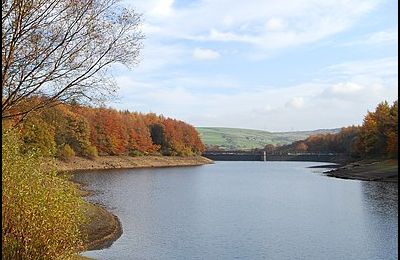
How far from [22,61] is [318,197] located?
3803 cm

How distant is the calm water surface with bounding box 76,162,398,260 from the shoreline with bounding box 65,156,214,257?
0.76 meters

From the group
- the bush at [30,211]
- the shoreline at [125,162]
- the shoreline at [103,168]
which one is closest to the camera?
the bush at [30,211]

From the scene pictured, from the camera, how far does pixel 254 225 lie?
29.5m

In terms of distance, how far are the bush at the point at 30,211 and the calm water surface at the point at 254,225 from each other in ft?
31.8

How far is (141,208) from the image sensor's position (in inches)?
1500

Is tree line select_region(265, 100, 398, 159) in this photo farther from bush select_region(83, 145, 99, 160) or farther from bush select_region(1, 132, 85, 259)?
bush select_region(1, 132, 85, 259)

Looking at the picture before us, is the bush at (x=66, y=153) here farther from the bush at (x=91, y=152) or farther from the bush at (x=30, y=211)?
the bush at (x=30, y=211)

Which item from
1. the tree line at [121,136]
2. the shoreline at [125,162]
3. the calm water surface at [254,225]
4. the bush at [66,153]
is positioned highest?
the tree line at [121,136]

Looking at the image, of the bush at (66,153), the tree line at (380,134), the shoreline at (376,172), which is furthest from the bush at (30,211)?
the bush at (66,153)

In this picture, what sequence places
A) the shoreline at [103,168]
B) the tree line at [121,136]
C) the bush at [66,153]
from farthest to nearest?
the tree line at [121,136]
the bush at [66,153]
the shoreline at [103,168]

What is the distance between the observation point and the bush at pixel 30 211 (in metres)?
12.0

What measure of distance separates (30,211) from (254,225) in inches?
757

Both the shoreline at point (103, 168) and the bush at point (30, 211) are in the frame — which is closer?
the bush at point (30, 211)

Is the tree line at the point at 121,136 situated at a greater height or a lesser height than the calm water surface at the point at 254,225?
greater
